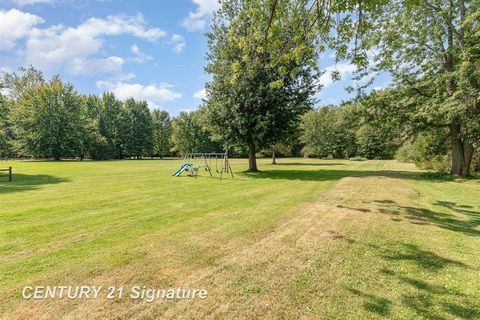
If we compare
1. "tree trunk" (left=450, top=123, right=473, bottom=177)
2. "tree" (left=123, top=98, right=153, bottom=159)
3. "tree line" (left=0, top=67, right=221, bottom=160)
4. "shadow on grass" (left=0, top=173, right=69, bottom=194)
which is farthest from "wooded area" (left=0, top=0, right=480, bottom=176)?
"tree" (left=123, top=98, right=153, bottom=159)

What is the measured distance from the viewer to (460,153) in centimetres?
1772

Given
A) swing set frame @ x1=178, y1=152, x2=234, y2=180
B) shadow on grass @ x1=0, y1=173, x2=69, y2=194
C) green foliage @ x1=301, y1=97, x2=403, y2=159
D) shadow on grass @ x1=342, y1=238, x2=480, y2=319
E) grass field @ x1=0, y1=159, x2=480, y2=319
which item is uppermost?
green foliage @ x1=301, y1=97, x2=403, y2=159

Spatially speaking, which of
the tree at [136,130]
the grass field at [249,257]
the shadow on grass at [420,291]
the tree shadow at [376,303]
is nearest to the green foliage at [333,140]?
the tree at [136,130]

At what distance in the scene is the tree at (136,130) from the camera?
199 feet

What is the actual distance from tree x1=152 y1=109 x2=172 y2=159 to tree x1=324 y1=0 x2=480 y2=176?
63.8 metres

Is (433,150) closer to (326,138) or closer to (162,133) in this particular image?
(326,138)

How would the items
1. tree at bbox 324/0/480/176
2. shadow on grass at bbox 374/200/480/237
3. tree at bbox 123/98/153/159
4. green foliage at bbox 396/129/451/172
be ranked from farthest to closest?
1. tree at bbox 123/98/153/159
2. green foliage at bbox 396/129/451/172
3. tree at bbox 324/0/480/176
4. shadow on grass at bbox 374/200/480/237

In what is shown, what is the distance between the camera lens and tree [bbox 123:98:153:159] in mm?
60522

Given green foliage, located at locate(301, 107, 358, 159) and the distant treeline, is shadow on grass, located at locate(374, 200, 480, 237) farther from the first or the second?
green foliage, located at locate(301, 107, 358, 159)

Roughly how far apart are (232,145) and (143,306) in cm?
1746

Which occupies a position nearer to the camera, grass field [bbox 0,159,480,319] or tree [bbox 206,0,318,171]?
grass field [bbox 0,159,480,319]

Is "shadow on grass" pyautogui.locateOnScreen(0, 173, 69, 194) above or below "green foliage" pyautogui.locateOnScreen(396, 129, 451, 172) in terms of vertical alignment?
below

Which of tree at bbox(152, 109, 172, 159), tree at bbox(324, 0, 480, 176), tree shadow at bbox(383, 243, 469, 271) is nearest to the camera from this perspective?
tree shadow at bbox(383, 243, 469, 271)

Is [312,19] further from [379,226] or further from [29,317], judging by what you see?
[29,317]
